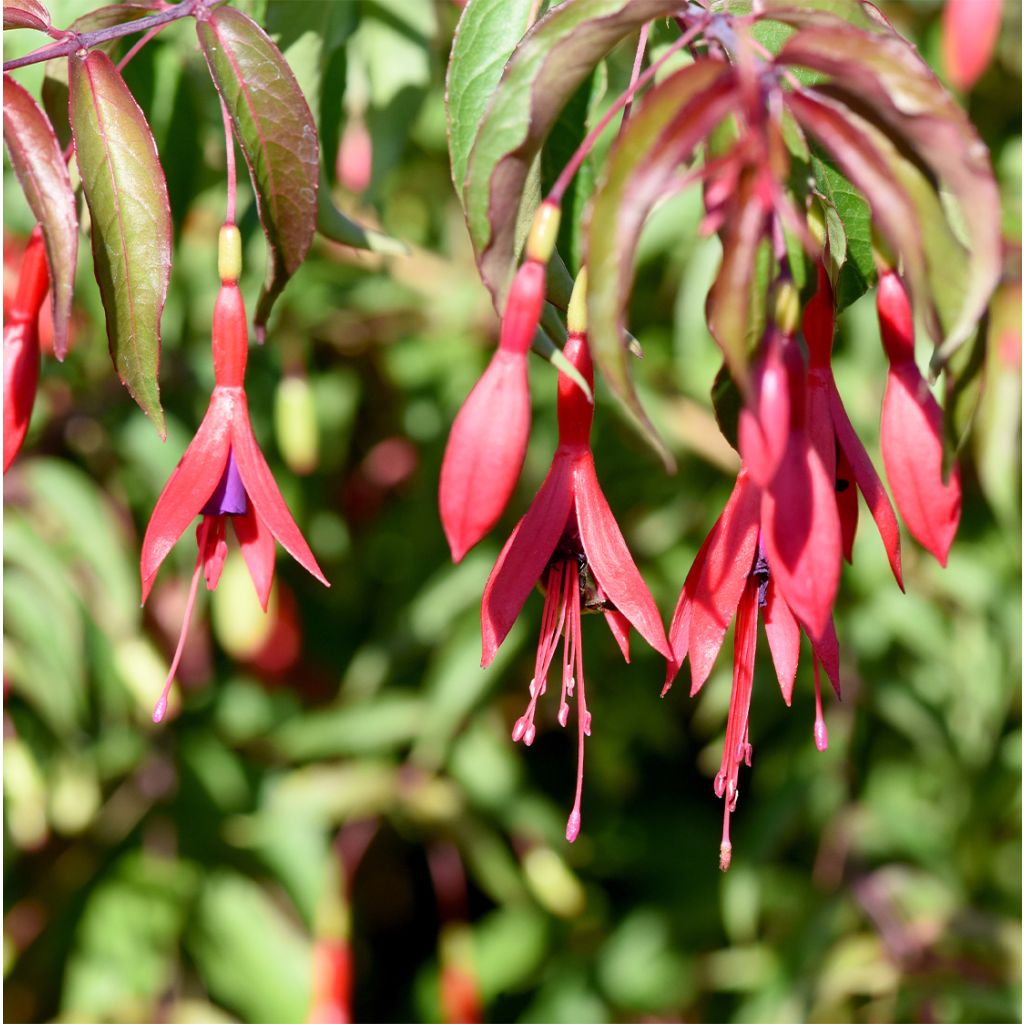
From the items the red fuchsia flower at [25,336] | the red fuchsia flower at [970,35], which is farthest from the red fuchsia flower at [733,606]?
the red fuchsia flower at [970,35]

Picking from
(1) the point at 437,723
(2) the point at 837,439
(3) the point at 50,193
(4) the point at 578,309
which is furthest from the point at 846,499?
(1) the point at 437,723

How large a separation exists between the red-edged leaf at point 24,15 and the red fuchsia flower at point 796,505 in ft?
1.28

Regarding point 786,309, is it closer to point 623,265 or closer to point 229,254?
point 623,265

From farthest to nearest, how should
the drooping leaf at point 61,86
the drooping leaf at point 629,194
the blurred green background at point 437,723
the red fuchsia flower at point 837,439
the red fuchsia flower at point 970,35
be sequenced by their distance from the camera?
1. the blurred green background at point 437,723
2. the red fuchsia flower at point 970,35
3. the drooping leaf at point 61,86
4. the red fuchsia flower at point 837,439
5. the drooping leaf at point 629,194

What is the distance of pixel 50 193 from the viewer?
0.53 m

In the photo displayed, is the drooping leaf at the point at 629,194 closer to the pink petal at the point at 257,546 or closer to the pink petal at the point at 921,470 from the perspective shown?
the pink petal at the point at 921,470

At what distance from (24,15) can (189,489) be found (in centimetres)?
25

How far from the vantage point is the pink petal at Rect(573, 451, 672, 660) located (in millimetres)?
537

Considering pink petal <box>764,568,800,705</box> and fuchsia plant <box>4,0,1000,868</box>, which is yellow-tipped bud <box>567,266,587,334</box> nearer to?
fuchsia plant <box>4,0,1000,868</box>

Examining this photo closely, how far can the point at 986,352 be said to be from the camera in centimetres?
48

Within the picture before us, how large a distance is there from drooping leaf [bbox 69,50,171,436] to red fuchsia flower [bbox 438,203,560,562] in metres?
0.16

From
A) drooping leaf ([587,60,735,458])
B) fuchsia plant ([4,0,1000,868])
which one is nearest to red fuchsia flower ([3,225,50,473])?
fuchsia plant ([4,0,1000,868])

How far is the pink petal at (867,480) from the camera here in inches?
20.8

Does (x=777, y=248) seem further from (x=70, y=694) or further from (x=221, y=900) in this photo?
(x=221, y=900)
